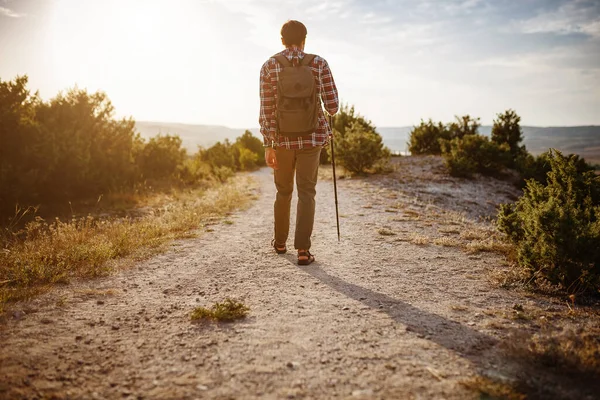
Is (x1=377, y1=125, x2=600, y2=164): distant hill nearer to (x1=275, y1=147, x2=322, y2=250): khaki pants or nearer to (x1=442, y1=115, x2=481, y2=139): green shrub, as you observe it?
Answer: (x1=442, y1=115, x2=481, y2=139): green shrub

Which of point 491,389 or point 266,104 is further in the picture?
point 266,104

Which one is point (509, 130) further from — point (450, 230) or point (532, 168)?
point (450, 230)

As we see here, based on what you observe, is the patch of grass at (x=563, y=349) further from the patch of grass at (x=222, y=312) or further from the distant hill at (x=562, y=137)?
the distant hill at (x=562, y=137)

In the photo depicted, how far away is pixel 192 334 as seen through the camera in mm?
2666

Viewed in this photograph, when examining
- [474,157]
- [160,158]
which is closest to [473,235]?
[474,157]

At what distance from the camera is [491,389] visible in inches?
76.1

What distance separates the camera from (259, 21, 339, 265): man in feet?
13.1

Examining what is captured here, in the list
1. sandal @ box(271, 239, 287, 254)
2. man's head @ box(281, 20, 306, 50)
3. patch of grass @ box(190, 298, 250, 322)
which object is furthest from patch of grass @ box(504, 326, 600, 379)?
man's head @ box(281, 20, 306, 50)

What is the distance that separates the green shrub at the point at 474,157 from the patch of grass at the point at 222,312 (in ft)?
37.2

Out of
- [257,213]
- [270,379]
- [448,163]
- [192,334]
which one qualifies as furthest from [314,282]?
[448,163]

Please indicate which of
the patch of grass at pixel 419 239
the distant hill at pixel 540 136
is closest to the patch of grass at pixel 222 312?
the patch of grass at pixel 419 239

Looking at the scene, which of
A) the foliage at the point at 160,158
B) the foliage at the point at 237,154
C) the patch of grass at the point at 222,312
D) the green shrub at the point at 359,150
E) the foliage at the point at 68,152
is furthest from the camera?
the foliage at the point at 237,154

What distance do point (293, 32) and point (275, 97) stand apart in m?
0.74

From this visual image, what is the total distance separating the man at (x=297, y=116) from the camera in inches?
158
